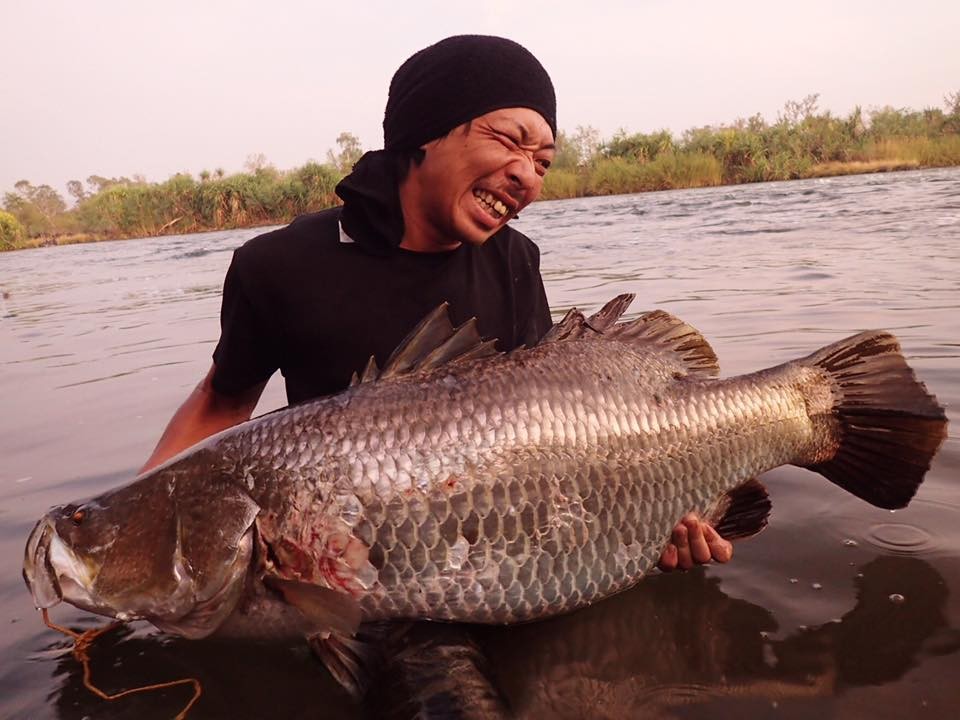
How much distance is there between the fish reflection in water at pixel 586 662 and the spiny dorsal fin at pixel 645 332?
783 millimetres

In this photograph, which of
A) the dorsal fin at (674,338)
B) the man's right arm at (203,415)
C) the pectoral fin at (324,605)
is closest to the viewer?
the pectoral fin at (324,605)

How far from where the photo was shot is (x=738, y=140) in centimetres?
3344

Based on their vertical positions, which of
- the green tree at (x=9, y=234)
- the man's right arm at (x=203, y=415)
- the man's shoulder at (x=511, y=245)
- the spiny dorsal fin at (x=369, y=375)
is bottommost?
the man's right arm at (x=203, y=415)

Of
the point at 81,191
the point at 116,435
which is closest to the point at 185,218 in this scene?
the point at 116,435

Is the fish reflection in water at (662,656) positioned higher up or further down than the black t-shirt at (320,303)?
further down

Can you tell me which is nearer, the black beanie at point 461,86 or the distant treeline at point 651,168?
the black beanie at point 461,86

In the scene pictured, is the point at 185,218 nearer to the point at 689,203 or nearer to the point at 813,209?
the point at 689,203

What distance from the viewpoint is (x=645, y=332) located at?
103 inches

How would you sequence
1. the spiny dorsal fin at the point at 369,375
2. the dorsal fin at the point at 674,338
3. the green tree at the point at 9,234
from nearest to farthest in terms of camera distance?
Result: the spiny dorsal fin at the point at 369,375, the dorsal fin at the point at 674,338, the green tree at the point at 9,234

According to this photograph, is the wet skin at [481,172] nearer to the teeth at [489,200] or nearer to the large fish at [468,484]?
the teeth at [489,200]

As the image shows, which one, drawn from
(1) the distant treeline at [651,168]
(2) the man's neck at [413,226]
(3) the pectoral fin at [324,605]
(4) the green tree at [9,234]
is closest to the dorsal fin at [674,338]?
(2) the man's neck at [413,226]

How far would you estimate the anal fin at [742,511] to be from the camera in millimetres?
2496

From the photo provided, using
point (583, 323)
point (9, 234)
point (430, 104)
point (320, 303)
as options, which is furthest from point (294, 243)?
point (9, 234)

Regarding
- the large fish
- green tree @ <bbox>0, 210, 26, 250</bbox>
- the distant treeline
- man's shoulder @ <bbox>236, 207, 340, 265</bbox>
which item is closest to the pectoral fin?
the large fish
